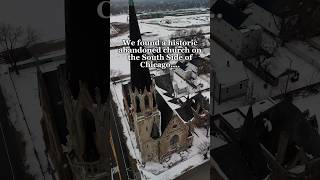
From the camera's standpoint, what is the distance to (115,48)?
61.9 feet

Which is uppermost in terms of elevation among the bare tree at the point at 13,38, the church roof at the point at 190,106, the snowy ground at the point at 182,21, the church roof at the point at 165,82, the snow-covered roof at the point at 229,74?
the snowy ground at the point at 182,21

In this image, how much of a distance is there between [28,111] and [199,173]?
7.74m

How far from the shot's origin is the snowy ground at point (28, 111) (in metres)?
15.6

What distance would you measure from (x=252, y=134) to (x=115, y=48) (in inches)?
329

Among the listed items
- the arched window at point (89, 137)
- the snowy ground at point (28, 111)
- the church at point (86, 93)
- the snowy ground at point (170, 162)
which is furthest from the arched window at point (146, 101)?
the arched window at point (89, 137)

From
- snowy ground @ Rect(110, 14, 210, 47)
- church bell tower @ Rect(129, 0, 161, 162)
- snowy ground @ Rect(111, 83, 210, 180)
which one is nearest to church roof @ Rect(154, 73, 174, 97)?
snowy ground @ Rect(110, 14, 210, 47)

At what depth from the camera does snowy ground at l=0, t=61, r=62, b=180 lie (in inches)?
615

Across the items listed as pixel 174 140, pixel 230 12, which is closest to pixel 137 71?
pixel 174 140

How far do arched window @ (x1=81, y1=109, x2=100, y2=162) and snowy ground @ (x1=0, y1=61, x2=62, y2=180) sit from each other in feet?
27.5

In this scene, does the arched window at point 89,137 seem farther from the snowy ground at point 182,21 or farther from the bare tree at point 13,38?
the snowy ground at point 182,21

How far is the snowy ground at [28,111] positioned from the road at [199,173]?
16.6 ft

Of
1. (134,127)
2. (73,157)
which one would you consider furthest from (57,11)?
(73,157)

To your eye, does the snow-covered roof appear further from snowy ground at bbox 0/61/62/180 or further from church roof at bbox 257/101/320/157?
snowy ground at bbox 0/61/62/180

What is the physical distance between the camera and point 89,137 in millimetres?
7145
